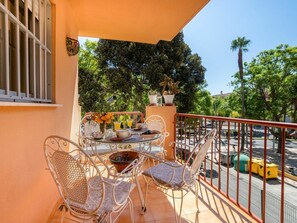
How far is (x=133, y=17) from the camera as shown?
3.13m

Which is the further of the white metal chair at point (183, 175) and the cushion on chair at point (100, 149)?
the cushion on chair at point (100, 149)

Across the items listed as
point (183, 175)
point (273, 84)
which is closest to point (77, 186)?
point (183, 175)

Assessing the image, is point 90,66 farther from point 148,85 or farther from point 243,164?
point 243,164

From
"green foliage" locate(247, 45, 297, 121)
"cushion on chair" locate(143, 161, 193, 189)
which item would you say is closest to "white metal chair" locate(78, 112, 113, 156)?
"cushion on chair" locate(143, 161, 193, 189)

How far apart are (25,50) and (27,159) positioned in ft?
2.84

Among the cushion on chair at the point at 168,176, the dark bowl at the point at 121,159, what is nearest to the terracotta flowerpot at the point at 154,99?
the dark bowl at the point at 121,159

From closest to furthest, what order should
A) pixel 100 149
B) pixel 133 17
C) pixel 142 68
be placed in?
pixel 100 149 → pixel 133 17 → pixel 142 68

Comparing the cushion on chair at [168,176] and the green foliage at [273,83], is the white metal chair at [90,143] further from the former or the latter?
the green foliage at [273,83]

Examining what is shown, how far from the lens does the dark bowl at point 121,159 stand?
2340 mm

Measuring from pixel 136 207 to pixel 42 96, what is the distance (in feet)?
5.14

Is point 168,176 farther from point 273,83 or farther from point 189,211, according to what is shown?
point 273,83

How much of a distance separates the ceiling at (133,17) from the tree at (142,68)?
14.9 feet

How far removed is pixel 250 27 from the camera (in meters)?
21.1

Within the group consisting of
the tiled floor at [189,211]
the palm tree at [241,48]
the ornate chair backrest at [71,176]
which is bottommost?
the tiled floor at [189,211]
